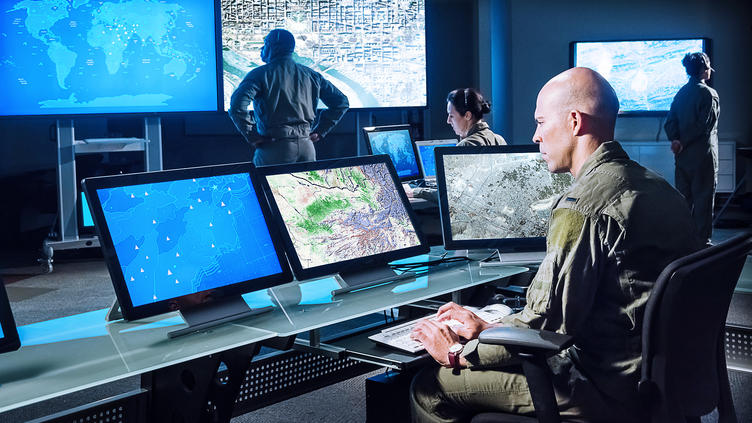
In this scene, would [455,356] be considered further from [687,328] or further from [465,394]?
[687,328]

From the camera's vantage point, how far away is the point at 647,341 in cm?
141

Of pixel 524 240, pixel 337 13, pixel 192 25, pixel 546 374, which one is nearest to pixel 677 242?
pixel 546 374

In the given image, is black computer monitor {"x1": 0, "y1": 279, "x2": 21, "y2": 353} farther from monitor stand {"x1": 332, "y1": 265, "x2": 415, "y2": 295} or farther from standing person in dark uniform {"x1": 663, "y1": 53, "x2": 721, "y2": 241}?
standing person in dark uniform {"x1": 663, "y1": 53, "x2": 721, "y2": 241}

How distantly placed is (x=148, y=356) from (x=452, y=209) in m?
1.25

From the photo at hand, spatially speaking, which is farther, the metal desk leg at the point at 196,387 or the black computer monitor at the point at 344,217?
the black computer monitor at the point at 344,217

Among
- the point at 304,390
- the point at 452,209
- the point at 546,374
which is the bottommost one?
the point at 304,390

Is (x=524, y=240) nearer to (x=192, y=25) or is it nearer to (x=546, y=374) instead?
(x=546, y=374)

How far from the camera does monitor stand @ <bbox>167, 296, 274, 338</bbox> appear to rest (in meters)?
1.73

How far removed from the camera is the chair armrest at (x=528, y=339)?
1.44 m

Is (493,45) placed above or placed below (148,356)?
above

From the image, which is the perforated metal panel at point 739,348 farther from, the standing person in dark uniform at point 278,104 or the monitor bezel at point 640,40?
the monitor bezel at point 640,40

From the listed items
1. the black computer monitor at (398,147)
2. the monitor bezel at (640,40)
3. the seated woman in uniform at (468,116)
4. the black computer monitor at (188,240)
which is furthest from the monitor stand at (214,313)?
the monitor bezel at (640,40)

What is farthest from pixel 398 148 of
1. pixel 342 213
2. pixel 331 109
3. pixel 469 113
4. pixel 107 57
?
pixel 342 213

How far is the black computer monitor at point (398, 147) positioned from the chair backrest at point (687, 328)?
350cm
